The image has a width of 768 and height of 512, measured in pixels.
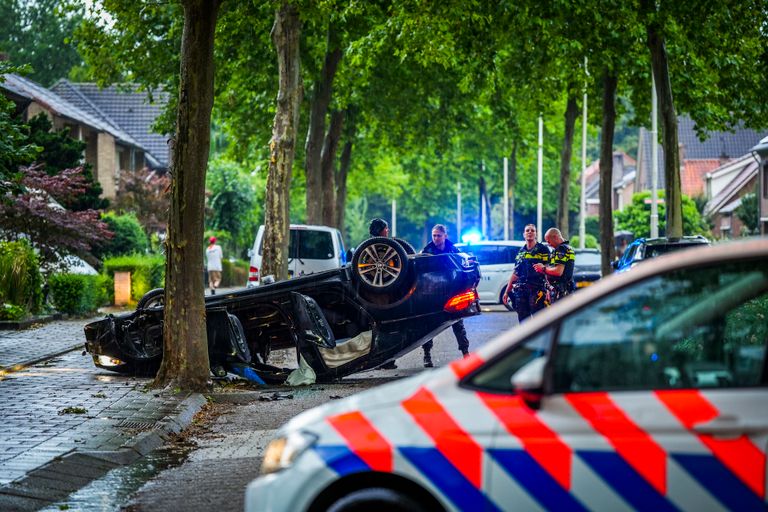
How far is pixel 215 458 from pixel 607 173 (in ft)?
82.7

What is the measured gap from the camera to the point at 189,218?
14.1 m

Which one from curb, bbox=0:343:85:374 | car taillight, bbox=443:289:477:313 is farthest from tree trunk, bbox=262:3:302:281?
car taillight, bbox=443:289:477:313

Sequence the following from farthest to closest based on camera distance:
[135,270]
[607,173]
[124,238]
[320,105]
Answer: [124,238]
[320,105]
[607,173]
[135,270]

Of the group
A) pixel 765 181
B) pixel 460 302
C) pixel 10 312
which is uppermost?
pixel 765 181

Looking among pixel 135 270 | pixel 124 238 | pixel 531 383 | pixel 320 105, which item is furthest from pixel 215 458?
pixel 124 238

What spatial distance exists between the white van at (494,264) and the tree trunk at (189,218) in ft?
58.4

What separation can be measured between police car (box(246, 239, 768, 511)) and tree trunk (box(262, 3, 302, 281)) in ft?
71.4

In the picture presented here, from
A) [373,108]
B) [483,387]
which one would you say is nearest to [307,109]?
[373,108]

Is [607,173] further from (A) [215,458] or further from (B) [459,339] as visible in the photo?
(A) [215,458]

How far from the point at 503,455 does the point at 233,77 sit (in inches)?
1247

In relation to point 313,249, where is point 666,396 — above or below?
below

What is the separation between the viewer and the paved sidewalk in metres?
8.49

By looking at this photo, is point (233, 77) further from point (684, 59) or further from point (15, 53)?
point (15, 53)

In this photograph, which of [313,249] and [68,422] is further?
[313,249]
